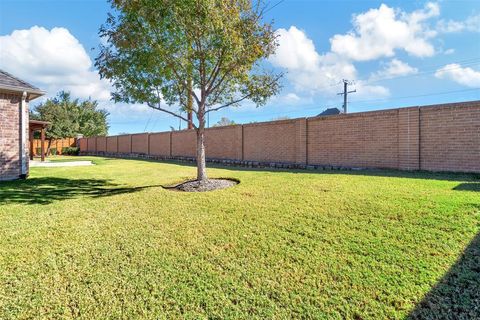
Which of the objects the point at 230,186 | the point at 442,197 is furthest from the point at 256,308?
the point at 230,186

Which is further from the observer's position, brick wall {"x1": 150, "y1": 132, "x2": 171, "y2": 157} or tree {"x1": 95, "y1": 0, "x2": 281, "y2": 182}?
brick wall {"x1": 150, "y1": 132, "x2": 171, "y2": 157}

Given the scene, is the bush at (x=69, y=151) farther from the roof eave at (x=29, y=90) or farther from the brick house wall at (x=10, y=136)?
the brick house wall at (x=10, y=136)

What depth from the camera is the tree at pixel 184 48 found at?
6.56 m

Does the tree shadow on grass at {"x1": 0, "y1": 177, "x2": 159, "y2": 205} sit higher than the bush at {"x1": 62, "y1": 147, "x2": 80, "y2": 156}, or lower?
lower

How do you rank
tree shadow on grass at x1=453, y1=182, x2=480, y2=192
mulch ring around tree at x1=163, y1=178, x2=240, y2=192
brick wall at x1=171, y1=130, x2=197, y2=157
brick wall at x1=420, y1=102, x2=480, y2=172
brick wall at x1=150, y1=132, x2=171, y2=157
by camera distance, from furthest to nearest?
brick wall at x1=150, y1=132, x2=171, y2=157
brick wall at x1=171, y1=130, x2=197, y2=157
brick wall at x1=420, y1=102, x2=480, y2=172
mulch ring around tree at x1=163, y1=178, x2=240, y2=192
tree shadow on grass at x1=453, y1=182, x2=480, y2=192

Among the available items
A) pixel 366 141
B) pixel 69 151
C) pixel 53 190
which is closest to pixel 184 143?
pixel 53 190

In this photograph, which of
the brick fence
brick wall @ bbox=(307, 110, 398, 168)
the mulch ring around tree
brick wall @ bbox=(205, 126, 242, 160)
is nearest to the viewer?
the mulch ring around tree

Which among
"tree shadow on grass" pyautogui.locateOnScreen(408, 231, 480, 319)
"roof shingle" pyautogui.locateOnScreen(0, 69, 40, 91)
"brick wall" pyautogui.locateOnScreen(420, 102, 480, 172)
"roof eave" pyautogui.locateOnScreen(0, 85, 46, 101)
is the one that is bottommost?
"tree shadow on grass" pyautogui.locateOnScreen(408, 231, 480, 319)

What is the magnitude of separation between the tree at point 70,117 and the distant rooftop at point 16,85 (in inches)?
793

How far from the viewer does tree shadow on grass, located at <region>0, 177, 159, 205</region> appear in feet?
21.8

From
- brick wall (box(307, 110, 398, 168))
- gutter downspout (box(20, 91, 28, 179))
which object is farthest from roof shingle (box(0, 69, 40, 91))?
brick wall (box(307, 110, 398, 168))

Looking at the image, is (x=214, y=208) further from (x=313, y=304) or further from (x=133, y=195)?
(x=313, y=304)

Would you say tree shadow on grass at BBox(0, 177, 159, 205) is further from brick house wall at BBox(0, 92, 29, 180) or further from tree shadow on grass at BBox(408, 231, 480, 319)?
tree shadow on grass at BBox(408, 231, 480, 319)

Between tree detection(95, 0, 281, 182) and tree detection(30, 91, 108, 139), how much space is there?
25.2m
